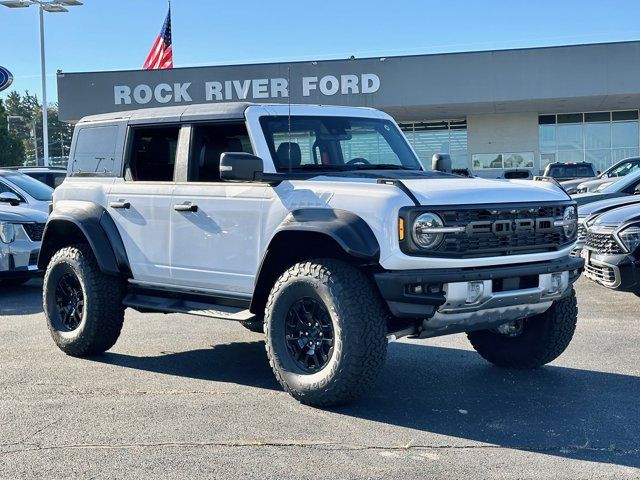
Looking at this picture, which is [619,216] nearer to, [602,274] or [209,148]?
[602,274]

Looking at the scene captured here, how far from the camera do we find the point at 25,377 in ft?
20.2

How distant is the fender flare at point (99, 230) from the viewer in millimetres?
6535

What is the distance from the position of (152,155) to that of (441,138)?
103ft

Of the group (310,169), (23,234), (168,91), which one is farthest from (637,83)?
(310,169)

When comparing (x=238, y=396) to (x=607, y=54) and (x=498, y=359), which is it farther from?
(x=607, y=54)

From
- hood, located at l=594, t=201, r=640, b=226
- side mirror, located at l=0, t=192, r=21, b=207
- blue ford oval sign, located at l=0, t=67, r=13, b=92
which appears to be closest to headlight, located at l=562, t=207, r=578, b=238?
hood, located at l=594, t=201, r=640, b=226

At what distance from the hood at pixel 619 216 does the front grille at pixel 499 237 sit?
3367 mm

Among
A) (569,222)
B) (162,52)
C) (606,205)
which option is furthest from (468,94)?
(569,222)

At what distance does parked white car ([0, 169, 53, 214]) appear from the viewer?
1217 cm

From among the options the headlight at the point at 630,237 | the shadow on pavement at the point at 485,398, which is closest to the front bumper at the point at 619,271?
the headlight at the point at 630,237

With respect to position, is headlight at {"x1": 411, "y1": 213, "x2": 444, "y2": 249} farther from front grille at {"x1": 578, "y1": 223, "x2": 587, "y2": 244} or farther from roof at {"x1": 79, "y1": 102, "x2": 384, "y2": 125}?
front grille at {"x1": 578, "y1": 223, "x2": 587, "y2": 244}

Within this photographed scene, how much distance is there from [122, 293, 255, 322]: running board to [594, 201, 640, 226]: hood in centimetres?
461

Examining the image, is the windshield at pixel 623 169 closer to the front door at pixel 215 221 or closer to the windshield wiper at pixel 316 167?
the windshield wiper at pixel 316 167

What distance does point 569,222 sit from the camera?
5523 millimetres
